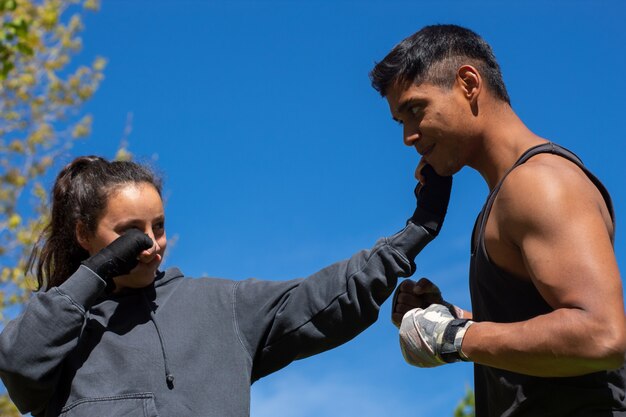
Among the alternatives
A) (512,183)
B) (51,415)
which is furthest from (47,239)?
(512,183)

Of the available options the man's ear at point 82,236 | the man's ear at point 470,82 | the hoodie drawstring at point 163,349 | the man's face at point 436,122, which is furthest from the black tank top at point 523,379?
the man's ear at point 82,236

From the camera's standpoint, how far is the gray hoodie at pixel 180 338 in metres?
3.09

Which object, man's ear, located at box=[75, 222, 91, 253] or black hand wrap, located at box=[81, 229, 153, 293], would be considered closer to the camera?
black hand wrap, located at box=[81, 229, 153, 293]

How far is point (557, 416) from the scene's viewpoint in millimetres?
2570

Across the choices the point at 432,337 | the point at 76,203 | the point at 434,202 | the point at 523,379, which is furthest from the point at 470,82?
the point at 76,203

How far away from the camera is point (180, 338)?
326 centimetres

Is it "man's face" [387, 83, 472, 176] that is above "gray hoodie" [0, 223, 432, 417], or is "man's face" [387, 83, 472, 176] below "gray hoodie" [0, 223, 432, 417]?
above

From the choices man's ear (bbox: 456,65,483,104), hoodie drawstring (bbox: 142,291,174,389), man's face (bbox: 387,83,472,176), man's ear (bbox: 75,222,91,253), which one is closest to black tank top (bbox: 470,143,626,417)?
man's face (bbox: 387,83,472,176)

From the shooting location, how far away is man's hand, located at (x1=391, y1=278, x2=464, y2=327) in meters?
3.15

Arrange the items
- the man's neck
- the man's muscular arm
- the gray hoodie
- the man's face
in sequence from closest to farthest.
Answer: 1. the man's muscular arm
2. the man's neck
3. the man's face
4. the gray hoodie

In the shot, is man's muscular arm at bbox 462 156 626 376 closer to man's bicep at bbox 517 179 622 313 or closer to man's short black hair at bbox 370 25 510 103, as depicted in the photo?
man's bicep at bbox 517 179 622 313

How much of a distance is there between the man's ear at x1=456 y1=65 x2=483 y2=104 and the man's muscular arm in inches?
17.1

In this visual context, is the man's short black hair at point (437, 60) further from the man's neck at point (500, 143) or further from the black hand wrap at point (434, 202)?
the black hand wrap at point (434, 202)

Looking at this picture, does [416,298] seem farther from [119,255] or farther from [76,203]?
[76,203]
